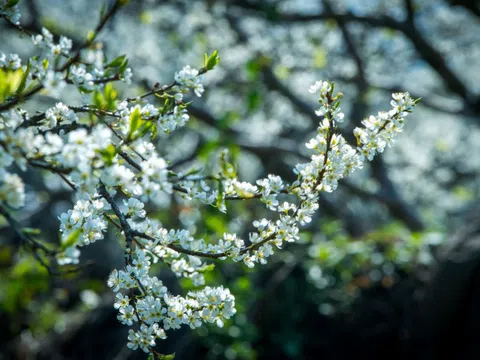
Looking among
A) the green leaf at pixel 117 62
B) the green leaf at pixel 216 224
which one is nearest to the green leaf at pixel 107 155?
the green leaf at pixel 117 62

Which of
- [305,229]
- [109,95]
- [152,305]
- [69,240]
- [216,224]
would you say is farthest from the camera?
[305,229]

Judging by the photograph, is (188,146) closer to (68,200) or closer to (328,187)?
(68,200)

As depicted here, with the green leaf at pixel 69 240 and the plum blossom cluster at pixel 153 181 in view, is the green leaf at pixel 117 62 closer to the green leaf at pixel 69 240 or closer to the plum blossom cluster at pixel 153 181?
the plum blossom cluster at pixel 153 181

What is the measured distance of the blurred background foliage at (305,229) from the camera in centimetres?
302

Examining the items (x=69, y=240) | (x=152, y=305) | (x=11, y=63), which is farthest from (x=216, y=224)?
(x=69, y=240)

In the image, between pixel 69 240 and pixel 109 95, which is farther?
pixel 109 95

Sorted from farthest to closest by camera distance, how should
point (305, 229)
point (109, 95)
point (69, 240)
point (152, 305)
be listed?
point (305, 229)
point (152, 305)
point (109, 95)
point (69, 240)

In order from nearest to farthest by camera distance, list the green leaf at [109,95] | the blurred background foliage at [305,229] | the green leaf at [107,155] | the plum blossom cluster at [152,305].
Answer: the green leaf at [107,155] < the green leaf at [109,95] < the plum blossom cluster at [152,305] < the blurred background foliage at [305,229]

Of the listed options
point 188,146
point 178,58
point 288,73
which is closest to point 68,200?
point 188,146

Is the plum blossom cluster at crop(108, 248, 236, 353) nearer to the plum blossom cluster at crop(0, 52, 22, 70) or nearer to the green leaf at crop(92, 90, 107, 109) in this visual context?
the green leaf at crop(92, 90, 107, 109)

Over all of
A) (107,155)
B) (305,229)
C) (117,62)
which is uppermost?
(305,229)

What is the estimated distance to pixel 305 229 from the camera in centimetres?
479

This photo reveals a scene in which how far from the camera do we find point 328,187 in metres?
1.10

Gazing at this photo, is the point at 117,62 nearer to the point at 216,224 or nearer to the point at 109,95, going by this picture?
the point at 109,95
